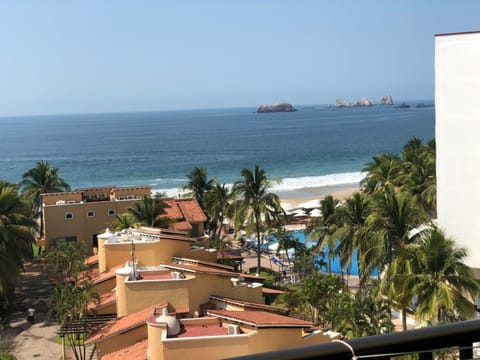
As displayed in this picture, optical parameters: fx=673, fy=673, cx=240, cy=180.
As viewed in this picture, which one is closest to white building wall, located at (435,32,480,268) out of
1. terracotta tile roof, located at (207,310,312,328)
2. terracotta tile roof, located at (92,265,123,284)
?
terracotta tile roof, located at (207,310,312,328)

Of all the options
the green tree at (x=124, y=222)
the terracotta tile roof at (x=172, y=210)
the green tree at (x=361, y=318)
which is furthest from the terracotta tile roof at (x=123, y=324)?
the terracotta tile roof at (x=172, y=210)

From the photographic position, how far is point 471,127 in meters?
25.4

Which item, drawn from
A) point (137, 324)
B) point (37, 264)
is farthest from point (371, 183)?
point (137, 324)

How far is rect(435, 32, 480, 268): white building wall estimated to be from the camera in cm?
2538

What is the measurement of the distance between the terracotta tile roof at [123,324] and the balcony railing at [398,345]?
18800 millimetres

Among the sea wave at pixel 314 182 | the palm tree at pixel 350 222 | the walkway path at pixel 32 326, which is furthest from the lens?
the sea wave at pixel 314 182

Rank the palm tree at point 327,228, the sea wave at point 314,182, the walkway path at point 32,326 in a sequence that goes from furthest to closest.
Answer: the sea wave at point 314,182 → the palm tree at point 327,228 → the walkway path at point 32,326

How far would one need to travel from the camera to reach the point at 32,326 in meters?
29.6

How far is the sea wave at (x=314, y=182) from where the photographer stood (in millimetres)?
90781

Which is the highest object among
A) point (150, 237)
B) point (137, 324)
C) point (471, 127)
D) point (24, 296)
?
point (471, 127)

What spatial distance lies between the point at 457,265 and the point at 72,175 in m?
96.3

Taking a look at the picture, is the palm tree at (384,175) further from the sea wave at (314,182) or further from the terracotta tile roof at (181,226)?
the sea wave at (314,182)

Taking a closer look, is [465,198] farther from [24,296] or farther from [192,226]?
[24,296]

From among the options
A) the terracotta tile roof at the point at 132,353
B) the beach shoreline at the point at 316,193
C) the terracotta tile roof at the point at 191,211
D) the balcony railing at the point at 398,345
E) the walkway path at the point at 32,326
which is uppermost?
the balcony railing at the point at 398,345
